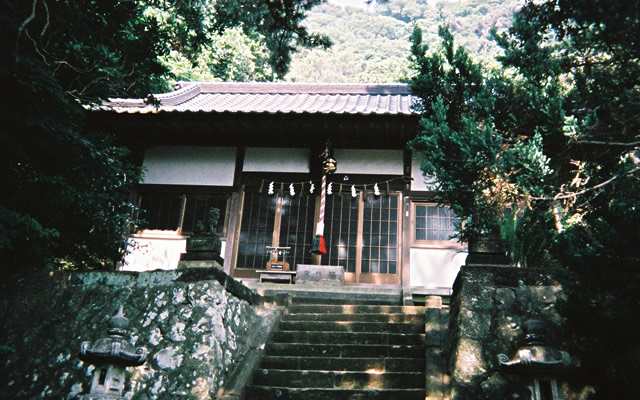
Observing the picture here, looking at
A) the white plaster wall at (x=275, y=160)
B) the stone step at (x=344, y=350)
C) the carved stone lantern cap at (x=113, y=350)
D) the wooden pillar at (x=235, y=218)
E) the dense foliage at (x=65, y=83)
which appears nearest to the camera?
the carved stone lantern cap at (x=113, y=350)

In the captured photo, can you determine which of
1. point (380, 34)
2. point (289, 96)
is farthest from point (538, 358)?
point (380, 34)

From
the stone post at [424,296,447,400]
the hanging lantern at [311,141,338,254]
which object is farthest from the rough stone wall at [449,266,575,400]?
the hanging lantern at [311,141,338,254]

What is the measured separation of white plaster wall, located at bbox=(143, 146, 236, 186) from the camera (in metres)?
11.3

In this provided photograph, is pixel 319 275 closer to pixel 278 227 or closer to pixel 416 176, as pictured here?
pixel 278 227

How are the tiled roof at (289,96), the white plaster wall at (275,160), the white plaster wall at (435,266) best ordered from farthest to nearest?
the tiled roof at (289,96), the white plaster wall at (275,160), the white plaster wall at (435,266)

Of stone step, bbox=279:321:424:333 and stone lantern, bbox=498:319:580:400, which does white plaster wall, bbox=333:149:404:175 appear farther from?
stone lantern, bbox=498:319:580:400

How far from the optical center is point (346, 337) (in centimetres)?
675

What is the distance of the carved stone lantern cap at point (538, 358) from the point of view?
159 inches

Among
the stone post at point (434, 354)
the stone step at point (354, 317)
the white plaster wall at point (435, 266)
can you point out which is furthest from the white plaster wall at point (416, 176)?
the stone post at point (434, 354)

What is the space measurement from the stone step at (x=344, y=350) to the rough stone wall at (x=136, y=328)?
491 mm

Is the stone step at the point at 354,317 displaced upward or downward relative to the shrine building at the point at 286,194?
downward

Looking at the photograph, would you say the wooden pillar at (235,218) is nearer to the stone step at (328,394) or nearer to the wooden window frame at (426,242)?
the wooden window frame at (426,242)

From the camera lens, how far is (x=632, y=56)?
5094mm

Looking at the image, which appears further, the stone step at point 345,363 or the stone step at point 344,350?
the stone step at point 344,350
